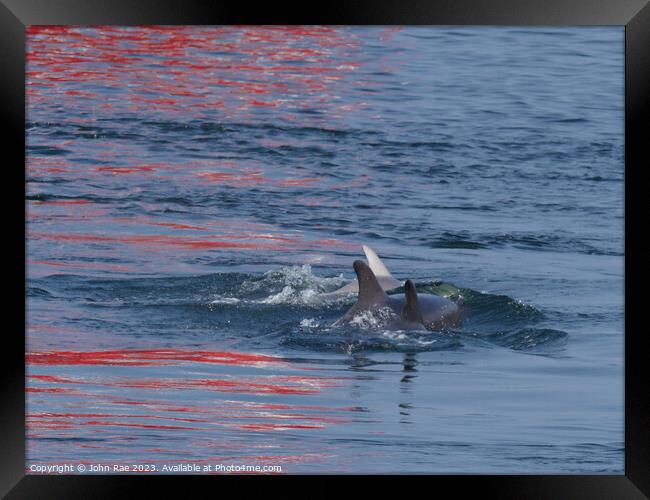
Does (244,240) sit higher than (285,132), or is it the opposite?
(285,132)

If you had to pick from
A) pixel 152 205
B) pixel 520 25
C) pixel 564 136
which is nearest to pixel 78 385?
pixel 520 25

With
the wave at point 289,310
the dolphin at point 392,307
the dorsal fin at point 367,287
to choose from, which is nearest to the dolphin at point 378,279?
the wave at point 289,310

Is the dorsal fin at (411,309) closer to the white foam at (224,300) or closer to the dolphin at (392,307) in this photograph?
the dolphin at (392,307)

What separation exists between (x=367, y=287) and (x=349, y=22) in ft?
13.7

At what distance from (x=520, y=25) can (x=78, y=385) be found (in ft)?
14.8

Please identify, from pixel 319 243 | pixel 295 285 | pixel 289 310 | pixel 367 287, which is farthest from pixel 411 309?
pixel 319 243

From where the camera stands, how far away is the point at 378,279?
1540 cm

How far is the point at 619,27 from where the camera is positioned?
33.7 ft

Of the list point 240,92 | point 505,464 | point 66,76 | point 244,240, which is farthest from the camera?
point 240,92

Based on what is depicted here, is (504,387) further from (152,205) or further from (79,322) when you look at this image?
(152,205)

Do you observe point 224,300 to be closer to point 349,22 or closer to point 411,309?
point 411,309

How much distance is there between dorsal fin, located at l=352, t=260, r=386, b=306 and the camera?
44.2 ft

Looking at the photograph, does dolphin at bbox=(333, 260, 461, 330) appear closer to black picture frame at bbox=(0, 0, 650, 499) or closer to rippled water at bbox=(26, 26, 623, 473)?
rippled water at bbox=(26, 26, 623, 473)

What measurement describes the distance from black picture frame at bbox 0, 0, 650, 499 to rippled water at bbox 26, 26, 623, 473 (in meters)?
0.23
